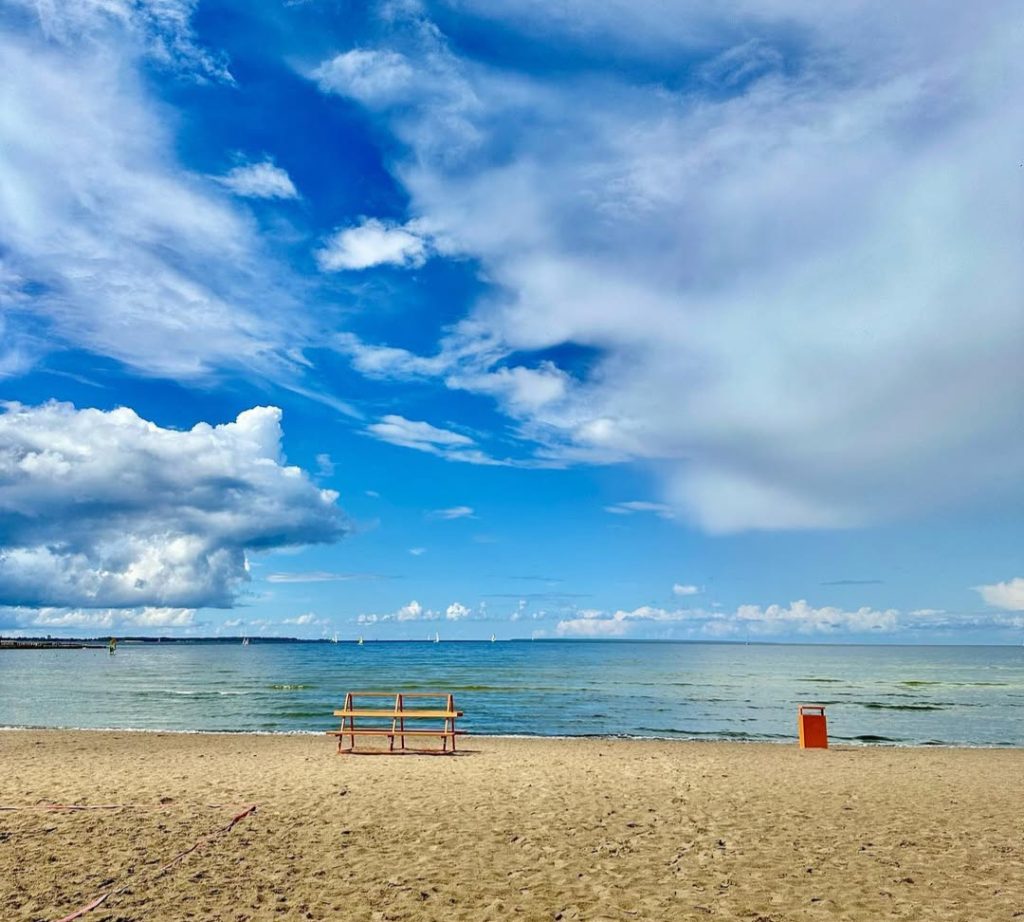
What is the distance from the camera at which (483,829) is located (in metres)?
9.71

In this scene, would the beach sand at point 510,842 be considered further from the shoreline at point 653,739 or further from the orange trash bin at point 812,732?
the shoreline at point 653,739

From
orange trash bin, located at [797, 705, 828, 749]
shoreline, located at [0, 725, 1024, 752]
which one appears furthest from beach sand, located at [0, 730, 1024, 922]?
shoreline, located at [0, 725, 1024, 752]

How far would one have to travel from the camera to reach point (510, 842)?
9.04 metres

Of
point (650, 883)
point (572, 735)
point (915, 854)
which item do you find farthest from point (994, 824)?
point (572, 735)

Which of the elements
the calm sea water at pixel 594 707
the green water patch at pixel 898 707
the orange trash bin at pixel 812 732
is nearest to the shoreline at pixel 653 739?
the calm sea water at pixel 594 707

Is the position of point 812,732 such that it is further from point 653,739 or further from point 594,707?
point 594,707

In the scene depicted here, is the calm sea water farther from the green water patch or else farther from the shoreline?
the shoreline

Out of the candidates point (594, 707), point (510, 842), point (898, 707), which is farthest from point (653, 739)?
point (898, 707)

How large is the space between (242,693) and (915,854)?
4395 cm

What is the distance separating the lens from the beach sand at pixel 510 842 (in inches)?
273

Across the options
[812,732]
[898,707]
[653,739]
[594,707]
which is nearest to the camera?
[812,732]

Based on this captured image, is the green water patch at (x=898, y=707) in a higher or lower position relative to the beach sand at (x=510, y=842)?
lower

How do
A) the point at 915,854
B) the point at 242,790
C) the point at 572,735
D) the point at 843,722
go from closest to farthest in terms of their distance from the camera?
the point at 915,854, the point at 242,790, the point at 572,735, the point at 843,722

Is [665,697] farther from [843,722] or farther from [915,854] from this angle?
[915,854]
